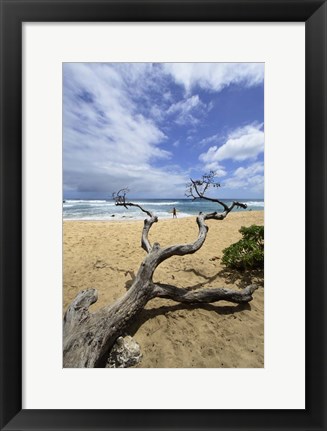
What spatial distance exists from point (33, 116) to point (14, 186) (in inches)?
24.0

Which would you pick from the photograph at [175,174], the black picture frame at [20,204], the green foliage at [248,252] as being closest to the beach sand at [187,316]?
the photograph at [175,174]

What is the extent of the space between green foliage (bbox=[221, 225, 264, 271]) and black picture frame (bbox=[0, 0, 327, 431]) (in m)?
1.34

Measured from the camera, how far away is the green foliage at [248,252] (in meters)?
2.76

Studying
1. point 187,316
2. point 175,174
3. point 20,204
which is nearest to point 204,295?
point 187,316

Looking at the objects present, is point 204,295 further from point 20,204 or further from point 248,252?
point 20,204

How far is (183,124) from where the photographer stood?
87.7 inches

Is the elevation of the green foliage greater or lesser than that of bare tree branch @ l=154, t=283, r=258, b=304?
greater

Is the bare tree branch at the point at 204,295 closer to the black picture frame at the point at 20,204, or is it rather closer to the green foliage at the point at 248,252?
the green foliage at the point at 248,252

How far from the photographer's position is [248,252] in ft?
9.66

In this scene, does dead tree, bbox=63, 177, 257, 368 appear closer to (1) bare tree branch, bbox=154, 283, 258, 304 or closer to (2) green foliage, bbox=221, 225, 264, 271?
(1) bare tree branch, bbox=154, 283, 258, 304

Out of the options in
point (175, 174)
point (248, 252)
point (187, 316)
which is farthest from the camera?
point (175, 174)

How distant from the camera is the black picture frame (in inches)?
52.5

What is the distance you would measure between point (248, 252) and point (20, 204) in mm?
3081

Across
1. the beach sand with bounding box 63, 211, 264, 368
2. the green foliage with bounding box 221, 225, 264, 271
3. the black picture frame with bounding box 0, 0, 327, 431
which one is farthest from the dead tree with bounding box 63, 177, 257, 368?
the green foliage with bounding box 221, 225, 264, 271
